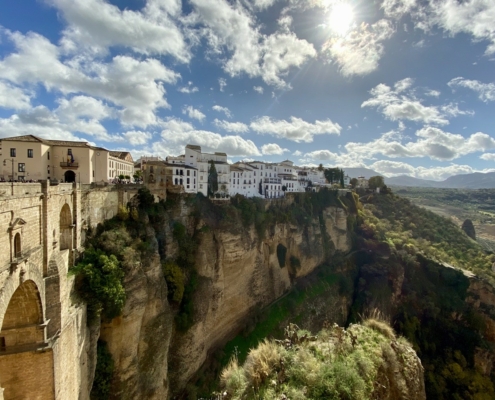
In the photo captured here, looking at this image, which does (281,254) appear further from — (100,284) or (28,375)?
(28,375)

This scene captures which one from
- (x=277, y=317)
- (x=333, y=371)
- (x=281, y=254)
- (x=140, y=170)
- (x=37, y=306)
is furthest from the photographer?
(x=140, y=170)

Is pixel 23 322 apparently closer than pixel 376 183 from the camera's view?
Yes

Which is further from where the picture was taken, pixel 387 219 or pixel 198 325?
pixel 387 219

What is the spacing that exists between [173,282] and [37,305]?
27.9 ft

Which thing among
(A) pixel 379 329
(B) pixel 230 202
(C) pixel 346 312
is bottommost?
(C) pixel 346 312

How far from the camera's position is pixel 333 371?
704 centimetres

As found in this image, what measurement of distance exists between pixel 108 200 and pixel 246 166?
25.1m

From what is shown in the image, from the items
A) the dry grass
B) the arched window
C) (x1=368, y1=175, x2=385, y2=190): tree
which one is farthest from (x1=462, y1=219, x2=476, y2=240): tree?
the arched window

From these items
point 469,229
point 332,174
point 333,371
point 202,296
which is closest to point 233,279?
point 202,296

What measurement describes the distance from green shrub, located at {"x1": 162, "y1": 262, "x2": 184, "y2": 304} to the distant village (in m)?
6.34

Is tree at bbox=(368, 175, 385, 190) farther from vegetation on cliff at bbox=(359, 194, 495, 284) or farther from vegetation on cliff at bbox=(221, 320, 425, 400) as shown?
vegetation on cliff at bbox=(221, 320, 425, 400)

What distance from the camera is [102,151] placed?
20047mm

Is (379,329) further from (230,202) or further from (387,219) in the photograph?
(387,219)

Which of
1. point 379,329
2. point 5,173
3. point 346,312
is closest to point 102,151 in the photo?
point 5,173
